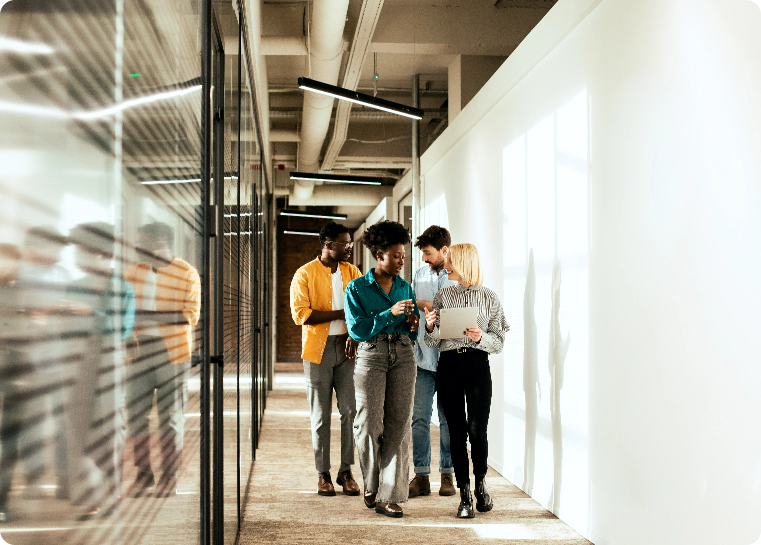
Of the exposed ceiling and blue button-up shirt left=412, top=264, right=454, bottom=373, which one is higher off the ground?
the exposed ceiling

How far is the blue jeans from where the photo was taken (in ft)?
14.2

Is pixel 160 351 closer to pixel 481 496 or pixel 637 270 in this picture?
pixel 637 270

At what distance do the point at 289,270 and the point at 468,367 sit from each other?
14561mm

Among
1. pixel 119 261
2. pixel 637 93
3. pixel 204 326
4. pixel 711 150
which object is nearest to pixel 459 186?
pixel 637 93

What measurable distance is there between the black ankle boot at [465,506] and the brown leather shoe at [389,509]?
320 millimetres

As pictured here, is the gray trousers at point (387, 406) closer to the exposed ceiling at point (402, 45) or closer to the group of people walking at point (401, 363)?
the group of people walking at point (401, 363)

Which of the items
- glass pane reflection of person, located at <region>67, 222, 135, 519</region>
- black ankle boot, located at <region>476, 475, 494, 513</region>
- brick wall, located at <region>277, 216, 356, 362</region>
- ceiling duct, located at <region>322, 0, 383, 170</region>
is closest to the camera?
glass pane reflection of person, located at <region>67, 222, 135, 519</region>

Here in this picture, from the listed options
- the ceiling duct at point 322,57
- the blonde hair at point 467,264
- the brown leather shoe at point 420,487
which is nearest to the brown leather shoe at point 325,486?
the brown leather shoe at point 420,487

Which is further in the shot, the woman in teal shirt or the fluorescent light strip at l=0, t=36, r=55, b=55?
the woman in teal shirt

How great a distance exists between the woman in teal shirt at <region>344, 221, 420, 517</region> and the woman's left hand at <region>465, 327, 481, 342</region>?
279 mm

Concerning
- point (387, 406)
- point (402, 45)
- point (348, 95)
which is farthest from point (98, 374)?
point (402, 45)

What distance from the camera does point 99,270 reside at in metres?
0.83

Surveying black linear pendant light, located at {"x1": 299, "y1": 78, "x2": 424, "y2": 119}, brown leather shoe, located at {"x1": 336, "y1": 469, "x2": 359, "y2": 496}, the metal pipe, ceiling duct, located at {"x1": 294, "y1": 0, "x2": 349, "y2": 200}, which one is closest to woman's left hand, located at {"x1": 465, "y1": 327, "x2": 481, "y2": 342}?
brown leather shoe, located at {"x1": 336, "y1": 469, "x2": 359, "y2": 496}

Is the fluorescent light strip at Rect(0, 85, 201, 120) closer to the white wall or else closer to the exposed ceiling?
the white wall
